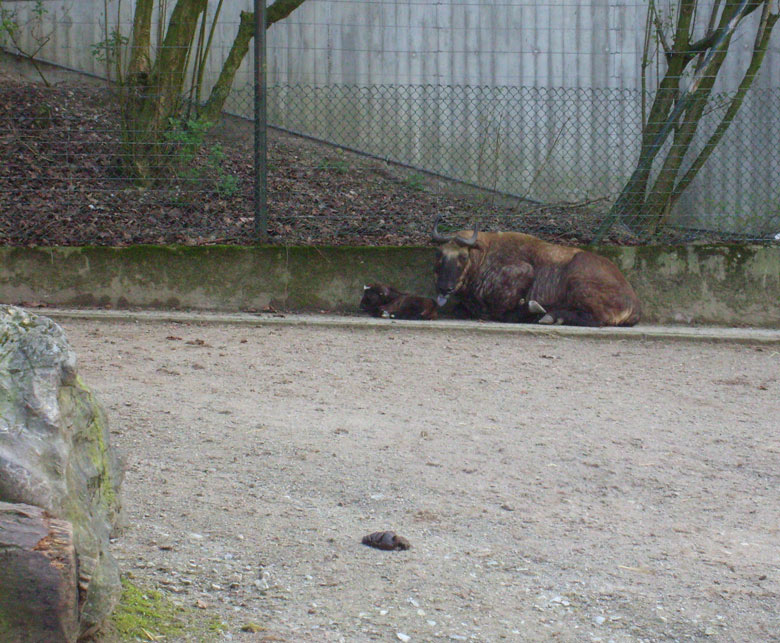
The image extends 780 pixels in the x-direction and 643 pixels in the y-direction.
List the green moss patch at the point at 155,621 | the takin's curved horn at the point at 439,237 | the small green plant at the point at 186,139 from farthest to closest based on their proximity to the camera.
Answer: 1. the takin's curved horn at the point at 439,237
2. the small green plant at the point at 186,139
3. the green moss patch at the point at 155,621

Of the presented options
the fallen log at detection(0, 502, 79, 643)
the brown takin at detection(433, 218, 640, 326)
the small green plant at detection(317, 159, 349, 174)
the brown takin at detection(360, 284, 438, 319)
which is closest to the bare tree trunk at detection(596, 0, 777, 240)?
the brown takin at detection(433, 218, 640, 326)

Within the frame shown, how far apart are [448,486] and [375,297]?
164 inches

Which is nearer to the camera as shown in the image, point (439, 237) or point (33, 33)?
point (439, 237)

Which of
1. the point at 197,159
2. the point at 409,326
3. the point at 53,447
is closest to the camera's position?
the point at 53,447

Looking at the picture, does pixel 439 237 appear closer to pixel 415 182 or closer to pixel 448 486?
pixel 415 182

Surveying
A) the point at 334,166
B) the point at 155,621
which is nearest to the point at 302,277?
the point at 334,166

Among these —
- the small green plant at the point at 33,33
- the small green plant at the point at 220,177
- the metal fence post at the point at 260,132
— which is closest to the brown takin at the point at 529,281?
the metal fence post at the point at 260,132

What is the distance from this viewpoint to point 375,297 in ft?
26.3

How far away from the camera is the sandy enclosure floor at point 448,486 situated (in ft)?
9.39

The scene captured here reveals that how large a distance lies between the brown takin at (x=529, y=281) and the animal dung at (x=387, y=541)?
492 centimetres

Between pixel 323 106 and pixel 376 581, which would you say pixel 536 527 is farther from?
pixel 323 106

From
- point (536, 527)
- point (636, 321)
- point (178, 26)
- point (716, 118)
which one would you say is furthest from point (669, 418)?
point (178, 26)

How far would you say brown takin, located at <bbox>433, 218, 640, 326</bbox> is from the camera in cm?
793

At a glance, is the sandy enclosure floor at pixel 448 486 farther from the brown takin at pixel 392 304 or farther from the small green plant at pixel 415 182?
the small green plant at pixel 415 182
